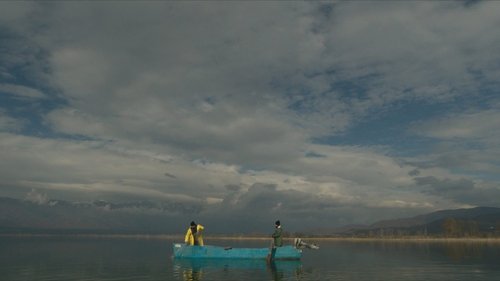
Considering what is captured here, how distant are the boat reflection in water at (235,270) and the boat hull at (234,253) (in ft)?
1.95

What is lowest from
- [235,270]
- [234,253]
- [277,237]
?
[235,270]

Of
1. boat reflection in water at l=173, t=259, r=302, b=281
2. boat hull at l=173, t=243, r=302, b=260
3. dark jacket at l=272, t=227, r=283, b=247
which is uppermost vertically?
dark jacket at l=272, t=227, r=283, b=247

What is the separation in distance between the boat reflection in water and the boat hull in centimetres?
59

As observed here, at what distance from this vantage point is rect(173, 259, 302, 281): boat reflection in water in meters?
40.7

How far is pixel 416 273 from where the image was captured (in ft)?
141

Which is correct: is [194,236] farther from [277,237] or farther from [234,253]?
[277,237]

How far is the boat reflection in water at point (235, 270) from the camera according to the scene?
40688mm

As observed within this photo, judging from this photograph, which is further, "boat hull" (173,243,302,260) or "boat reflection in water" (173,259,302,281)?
"boat hull" (173,243,302,260)

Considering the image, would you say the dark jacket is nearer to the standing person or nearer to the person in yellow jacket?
A: the standing person

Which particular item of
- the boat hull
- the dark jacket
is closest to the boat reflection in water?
the boat hull

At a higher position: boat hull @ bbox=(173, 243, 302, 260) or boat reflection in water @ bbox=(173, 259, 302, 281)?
boat hull @ bbox=(173, 243, 302, 260)

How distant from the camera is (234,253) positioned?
58.6 meters

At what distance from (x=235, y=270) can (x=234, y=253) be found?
12174mm

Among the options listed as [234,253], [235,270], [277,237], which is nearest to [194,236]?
[234,253]
